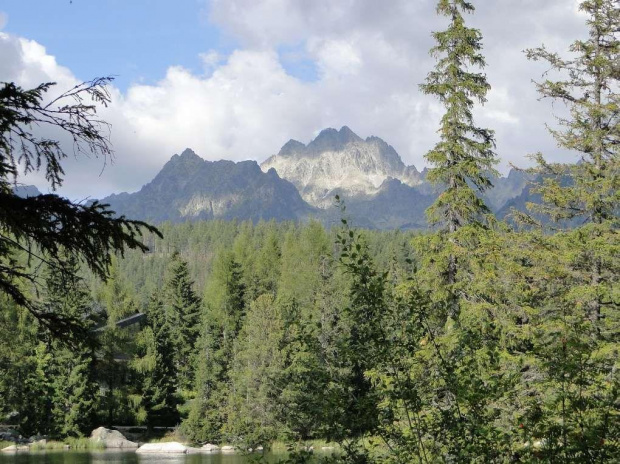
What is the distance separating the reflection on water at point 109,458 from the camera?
3562 centimetres

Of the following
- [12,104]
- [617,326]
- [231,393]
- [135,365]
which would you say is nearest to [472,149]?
[617,326]

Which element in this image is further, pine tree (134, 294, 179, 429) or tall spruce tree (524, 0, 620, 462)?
pine tree (134, 294, 179, 429)

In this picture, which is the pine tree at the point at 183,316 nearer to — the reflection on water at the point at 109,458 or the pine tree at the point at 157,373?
the pine tree at the point at 157,373

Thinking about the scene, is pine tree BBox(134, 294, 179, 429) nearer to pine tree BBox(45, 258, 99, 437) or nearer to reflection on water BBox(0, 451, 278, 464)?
pine tree BBox(45, 258, 99, 437)

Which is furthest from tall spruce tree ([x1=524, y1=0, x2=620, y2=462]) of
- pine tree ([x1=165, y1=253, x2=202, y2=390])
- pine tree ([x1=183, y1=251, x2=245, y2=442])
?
pine tree ([x1=165, y1=253, x2=202, y2=390])

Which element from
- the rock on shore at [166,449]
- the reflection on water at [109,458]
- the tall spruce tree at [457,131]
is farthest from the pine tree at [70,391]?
the tall spruce tree at [457,131]

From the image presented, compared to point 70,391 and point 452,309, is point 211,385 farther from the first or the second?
point 452,309

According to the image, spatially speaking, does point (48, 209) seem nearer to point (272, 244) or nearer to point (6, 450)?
point (6, 450)

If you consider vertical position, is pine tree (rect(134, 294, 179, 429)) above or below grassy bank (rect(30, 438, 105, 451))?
above

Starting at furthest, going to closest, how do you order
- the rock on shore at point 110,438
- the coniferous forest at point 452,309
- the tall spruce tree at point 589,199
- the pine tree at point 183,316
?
the pine tree at point 183,316 < the rock on shore at point 110,438 < the tall spruce tree at point 589,199 < the coniferous forest at point 452,309

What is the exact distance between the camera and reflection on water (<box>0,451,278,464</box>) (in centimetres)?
3562

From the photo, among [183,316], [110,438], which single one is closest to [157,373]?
[110,438]

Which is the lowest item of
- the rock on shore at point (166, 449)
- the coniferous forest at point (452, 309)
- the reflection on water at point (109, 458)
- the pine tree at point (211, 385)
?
the rock on shore at point (166, 449)

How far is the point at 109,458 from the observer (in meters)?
37.8
